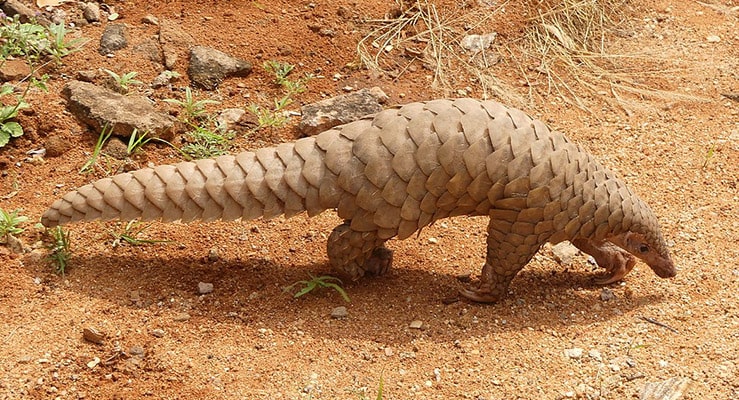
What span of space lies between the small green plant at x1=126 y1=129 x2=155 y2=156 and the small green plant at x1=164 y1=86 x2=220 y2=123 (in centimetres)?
37

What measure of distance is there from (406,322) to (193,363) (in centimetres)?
115

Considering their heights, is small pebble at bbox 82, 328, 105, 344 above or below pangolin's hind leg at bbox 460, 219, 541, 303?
below

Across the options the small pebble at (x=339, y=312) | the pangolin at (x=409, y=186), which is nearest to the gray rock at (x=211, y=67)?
the pangolin at (x=409, y=186)

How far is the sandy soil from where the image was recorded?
395cm

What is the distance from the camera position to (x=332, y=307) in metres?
4.48

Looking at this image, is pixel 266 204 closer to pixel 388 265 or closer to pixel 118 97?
pixel 388 265

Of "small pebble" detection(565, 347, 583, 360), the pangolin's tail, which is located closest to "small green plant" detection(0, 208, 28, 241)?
the pangolin's tail

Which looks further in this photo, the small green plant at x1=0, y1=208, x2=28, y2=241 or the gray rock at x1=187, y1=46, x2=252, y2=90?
the gray rock at x1=187, y1=46, x2=252, y2=90

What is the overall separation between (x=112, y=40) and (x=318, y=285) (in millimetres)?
2876

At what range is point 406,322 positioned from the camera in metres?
4.41

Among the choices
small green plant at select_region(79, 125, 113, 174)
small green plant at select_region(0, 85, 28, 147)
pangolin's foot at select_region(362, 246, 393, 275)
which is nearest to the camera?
pangolin's foot at select_region(362, 246, 393, 275)

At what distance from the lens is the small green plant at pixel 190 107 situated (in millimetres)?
5724

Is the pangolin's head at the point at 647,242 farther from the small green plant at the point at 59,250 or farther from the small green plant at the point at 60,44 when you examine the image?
the small green plant at the point at 60,44

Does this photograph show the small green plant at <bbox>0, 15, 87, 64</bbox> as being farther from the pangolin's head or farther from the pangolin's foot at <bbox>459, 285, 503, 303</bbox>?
the pangolin's head
